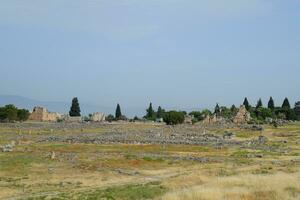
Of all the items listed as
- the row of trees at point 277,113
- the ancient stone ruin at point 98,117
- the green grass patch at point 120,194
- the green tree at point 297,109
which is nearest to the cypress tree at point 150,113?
the ancient stone ruin at point 98,117

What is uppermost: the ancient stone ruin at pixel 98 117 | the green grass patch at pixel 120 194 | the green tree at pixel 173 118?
the ancient stone ruin at pixel 98 117

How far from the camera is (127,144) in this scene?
251ft

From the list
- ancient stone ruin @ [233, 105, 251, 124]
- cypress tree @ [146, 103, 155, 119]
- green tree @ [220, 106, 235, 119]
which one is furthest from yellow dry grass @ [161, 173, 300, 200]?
cypress tree @ [146, 103, 155, 119]

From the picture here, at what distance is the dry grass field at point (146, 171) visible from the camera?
29.0m

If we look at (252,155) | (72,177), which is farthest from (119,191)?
(252,155)

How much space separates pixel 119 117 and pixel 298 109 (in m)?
62.5

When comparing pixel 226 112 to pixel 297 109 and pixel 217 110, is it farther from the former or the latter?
pixel 297 109

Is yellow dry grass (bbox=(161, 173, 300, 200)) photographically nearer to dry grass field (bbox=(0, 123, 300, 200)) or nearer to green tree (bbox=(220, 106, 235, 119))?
dry grass field (bbox=(0, 123, 300, 200))

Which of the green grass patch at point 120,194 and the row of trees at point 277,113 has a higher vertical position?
the row of trees at point 277,113

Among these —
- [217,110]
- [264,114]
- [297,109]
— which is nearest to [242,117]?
[264,114]

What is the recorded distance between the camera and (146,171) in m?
47.5

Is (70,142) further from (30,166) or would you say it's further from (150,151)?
(30,166)

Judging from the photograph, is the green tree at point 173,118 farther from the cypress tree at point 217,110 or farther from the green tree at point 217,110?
the cypress tree at point 217,110

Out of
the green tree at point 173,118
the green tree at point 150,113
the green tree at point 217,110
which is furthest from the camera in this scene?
the green tree at point 150,113
